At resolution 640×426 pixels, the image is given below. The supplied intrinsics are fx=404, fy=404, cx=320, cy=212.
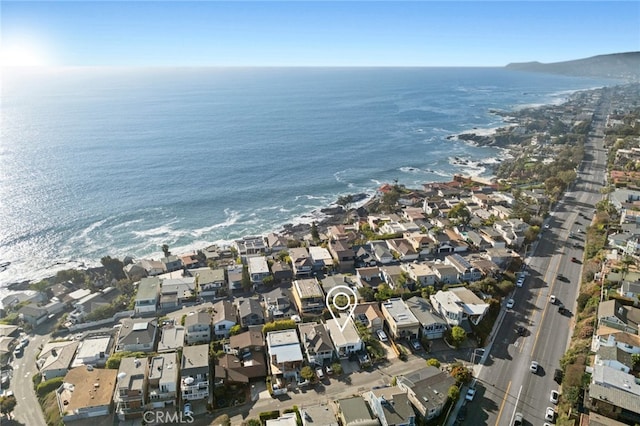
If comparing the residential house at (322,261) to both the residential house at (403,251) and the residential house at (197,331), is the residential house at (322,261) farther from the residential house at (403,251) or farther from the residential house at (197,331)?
the residential house at (197,331)

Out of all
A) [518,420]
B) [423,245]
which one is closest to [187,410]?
[518,420]

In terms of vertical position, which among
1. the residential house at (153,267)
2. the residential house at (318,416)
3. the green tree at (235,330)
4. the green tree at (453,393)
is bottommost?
the residential house at (153,267)

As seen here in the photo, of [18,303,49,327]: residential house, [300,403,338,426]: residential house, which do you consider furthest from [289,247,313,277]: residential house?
[18,303,49,327]: residential house

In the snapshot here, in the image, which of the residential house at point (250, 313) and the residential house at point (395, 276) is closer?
the residential house at point (250, 313)

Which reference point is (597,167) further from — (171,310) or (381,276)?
(171,310)

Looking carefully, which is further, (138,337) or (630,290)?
(630,290)

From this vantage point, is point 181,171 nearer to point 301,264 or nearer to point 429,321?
point 301,264

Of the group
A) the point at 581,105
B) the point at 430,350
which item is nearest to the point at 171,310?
the point at 430,350

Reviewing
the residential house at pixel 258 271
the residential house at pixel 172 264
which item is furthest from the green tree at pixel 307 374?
the residential house at pixel 172 264
